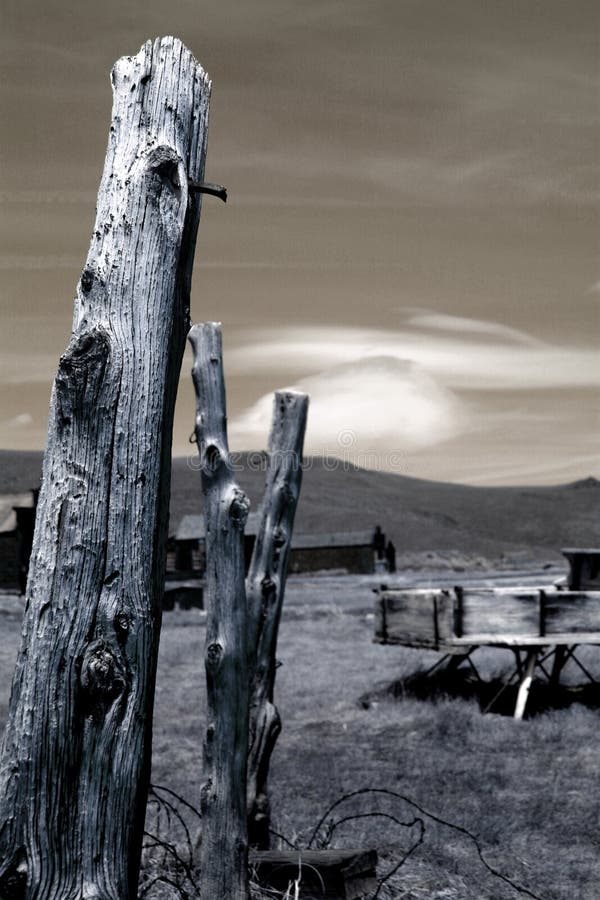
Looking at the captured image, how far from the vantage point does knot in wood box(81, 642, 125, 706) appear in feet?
8.80

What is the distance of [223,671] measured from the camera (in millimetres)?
4977

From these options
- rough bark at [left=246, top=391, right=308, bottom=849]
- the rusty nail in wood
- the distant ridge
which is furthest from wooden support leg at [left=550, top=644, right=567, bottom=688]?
the distant ridge

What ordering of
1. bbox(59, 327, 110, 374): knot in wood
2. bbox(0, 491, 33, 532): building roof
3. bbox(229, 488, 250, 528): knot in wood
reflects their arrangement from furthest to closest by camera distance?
bbox(0, 491, 33, 532): building roof → bbox(229, 488, 250, 528): knot in wood → bbox(59, 327, 110, 374): knot in wood

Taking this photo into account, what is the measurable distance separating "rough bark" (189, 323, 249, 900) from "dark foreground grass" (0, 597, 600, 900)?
915 millimetres

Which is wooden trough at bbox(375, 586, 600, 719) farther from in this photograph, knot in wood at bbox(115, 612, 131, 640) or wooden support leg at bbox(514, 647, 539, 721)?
knot in wood at bbox(115, 612, 131, 640)

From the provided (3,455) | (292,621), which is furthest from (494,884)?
(3,455)

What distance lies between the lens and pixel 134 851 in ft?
9.15

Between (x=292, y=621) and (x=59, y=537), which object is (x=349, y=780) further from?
(x=292, y=621)

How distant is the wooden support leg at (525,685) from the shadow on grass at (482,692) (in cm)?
25

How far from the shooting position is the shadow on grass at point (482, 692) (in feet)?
39.4

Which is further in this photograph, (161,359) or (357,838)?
(357,838)

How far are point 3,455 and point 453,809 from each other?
99.8m

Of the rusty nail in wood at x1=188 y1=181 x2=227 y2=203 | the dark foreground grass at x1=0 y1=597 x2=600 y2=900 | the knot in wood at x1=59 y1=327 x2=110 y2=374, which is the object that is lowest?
the dark foreground grass at x1=0 y1=597 x2=600 y2=900

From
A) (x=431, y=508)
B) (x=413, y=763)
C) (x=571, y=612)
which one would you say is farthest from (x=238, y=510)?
(x=431, y=508)
